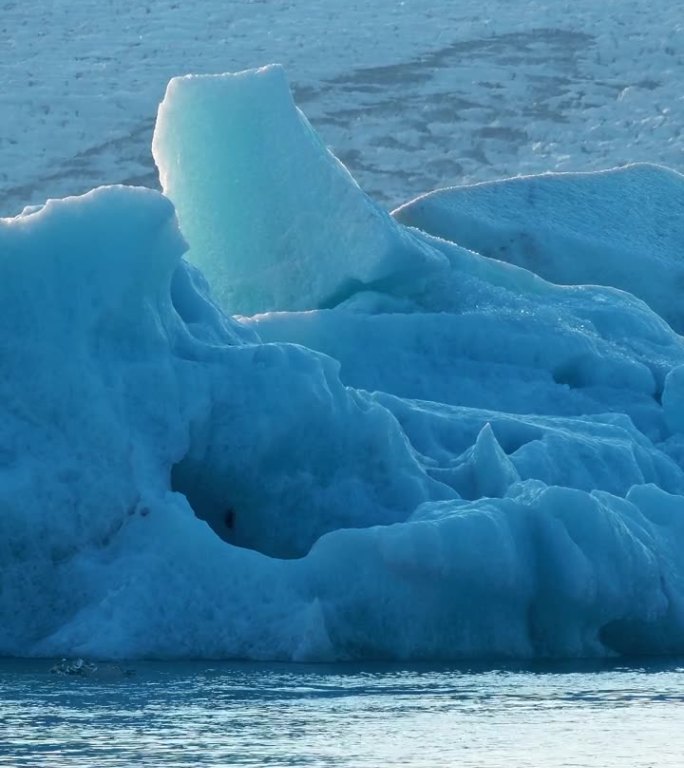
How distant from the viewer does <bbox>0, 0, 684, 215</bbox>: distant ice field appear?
2092cm

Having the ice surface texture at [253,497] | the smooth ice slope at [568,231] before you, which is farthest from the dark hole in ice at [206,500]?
the smooth ice slope at [568,231]

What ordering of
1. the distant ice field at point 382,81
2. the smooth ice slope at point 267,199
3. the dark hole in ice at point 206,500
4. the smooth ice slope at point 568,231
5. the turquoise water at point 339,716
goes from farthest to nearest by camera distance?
the distant ice field at point 382,81 → the smooth ice slope at point 568,231 → the smooth ice slope at point 267,199 → the dark hole in ice at point 206,500 → the turquoise water at point 339,716

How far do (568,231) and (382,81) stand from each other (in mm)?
12295

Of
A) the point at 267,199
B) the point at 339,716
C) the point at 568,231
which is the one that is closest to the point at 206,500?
the point at 339,716

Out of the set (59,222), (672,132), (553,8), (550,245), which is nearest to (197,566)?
(59,222)

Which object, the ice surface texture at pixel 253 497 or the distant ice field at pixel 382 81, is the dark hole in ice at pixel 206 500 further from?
the distant ice field at pixel 382 81

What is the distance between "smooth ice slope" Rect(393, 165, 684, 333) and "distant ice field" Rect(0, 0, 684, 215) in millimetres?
8516

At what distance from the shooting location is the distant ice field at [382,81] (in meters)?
20.9

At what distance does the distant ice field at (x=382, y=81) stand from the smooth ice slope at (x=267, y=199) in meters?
10.4

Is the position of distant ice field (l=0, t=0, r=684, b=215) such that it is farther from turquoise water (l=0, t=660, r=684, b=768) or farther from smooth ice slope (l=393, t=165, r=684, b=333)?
turquoise water (l=0, t=660, r=684, b=768)

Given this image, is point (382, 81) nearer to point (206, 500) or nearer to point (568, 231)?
point (568, 231)

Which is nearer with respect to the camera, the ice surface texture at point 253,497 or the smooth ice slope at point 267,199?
the ice surface texture at point 253,497

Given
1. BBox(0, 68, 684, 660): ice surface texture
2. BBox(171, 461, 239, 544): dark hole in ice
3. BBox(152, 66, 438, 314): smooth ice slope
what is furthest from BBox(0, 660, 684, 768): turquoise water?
BBox(152, 66, 438, 314): smooth ice slope

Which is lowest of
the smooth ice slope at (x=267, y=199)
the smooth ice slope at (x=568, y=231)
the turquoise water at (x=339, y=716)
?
the turquoise water at (x=339, y=716)
